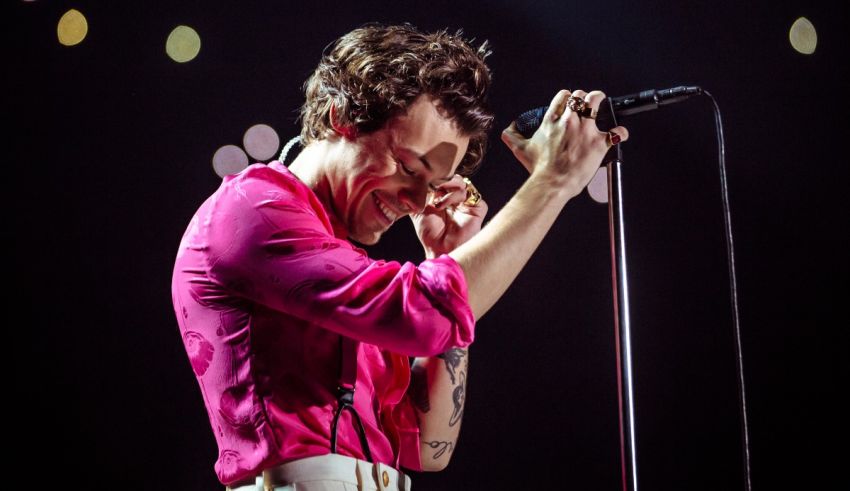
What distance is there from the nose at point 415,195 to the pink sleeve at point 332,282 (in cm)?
24

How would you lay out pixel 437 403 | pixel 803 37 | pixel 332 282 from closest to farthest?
pixel 332 282, pixel 437 403, pixel 803 37

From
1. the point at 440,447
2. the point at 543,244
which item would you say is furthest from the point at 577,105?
the point at 543,244

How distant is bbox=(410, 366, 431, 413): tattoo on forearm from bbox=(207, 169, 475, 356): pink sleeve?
0.39 meters

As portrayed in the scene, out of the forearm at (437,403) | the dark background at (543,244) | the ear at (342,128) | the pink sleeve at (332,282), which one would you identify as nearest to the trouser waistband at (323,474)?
the pink sleeve at (332,282)

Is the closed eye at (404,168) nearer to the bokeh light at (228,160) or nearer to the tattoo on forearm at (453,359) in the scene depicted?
the tattoo on forearm at (453,359)

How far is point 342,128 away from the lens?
51.5 inches

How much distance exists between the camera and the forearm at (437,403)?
1400 mm

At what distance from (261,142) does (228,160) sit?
13cm

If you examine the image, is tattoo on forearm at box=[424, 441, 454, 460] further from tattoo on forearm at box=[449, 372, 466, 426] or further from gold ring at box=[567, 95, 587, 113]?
gold ring at box=[567, 95, 587, 113]

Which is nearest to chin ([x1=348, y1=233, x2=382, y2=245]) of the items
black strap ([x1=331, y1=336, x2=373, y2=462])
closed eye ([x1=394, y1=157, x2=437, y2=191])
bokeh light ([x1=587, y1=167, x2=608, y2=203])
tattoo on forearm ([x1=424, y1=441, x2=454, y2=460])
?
closed eye ([x1=394, y1=157, x2=437, y2=191])

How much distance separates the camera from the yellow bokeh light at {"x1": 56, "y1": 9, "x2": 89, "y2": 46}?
2533 millimetres

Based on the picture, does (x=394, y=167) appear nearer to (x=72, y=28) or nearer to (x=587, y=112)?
(x=587, y=112)

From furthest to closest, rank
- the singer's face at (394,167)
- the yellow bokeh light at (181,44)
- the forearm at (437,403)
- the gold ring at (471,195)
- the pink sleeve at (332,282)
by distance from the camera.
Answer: the yellow bokeh light at (181,44) → the gold ring at (471,195) → the forearm at (437,403) → the singer's face at (394,167) → the pink sleeve at (332,282)

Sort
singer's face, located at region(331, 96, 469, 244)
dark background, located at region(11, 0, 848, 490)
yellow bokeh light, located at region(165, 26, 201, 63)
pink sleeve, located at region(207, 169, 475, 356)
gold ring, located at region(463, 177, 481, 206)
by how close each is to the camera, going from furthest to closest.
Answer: yellow bokeh light, located at region(165, 26, 201, 63), dark background, located at region(11, 0, 848, 490), gold ring, located at region(463, 177, 481, 206), singer's face, located at region(331, 96, 469, 244), pink sleeve, located at region(207, 169, 475, 356)
